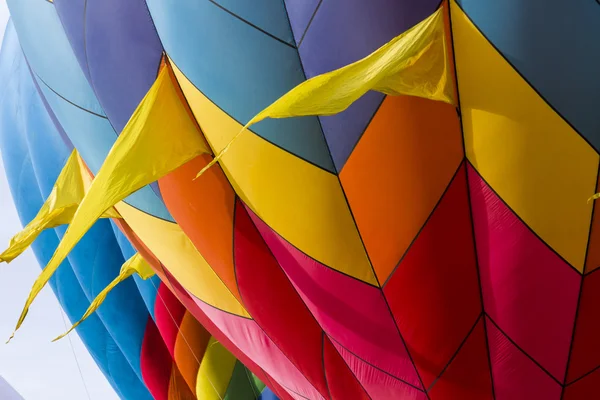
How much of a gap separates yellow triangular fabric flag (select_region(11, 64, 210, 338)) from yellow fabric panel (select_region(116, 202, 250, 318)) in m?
Result: 0.39

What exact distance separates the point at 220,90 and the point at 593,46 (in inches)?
38.2

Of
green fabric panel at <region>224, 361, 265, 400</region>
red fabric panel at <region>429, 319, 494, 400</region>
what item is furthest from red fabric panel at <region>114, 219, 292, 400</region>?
green fabric panel at <region>224, 361, 265, 400</region>

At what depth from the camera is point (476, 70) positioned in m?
2.06

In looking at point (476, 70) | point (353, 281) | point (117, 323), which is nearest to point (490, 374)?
point (353, 281)

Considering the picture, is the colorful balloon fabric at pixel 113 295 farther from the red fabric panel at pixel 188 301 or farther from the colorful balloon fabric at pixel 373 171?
the colorful balloon fabric at pixel 373 171

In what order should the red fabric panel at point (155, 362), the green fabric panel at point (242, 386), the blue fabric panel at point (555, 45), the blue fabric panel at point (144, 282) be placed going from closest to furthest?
1. the blue fabric panel at point (555, 45)
2. the blue fabric panel at point (144, 282)
3. the green fabric panel at point (242, 386)
4. the red fabric panel at point (155, 362)

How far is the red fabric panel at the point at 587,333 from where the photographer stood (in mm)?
2225

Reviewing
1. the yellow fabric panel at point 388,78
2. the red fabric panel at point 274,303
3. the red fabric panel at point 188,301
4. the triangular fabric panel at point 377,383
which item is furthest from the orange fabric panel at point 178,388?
the yellow fabric panel at point 388,78

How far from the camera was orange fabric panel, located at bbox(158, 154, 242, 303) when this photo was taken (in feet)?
8.19

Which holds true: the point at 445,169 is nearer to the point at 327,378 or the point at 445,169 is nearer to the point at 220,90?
the point at 220,90

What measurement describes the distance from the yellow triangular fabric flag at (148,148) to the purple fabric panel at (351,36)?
434 millimetres

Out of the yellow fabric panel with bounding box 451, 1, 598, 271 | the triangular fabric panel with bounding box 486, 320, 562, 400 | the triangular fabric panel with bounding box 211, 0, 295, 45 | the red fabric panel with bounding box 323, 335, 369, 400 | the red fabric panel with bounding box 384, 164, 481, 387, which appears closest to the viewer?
the yellow fabric panel with bounding box 451, 1, 598, 271

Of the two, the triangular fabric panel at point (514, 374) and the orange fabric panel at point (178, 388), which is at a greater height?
the orange fabric panel at point (178, 388)

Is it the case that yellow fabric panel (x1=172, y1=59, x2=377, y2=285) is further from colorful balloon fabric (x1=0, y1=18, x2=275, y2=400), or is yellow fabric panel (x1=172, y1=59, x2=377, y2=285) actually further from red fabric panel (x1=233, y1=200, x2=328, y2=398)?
colorful balloon fabric (x1=0, y1=18, x2=275, y2=400)
